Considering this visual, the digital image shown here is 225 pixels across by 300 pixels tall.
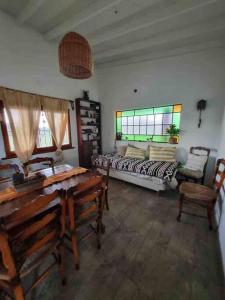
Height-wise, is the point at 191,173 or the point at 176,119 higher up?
the point at 176,119

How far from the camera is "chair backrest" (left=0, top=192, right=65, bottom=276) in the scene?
0.78 meters

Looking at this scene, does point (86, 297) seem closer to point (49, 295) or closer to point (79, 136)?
point (49, 295)

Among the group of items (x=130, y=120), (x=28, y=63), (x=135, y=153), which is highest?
(x=28, y=63)

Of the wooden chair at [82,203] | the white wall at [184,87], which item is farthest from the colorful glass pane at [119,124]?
the wooden chair at [82,203]

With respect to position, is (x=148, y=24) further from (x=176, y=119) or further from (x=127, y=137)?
(x=127, y=137)

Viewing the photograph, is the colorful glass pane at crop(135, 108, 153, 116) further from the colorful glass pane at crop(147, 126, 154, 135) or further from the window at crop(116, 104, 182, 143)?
the colorful glass pane at crop(147, 126, 154, 135)

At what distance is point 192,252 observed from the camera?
153 centimetres

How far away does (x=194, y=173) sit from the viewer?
9.18 feet

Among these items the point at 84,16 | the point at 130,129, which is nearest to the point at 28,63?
the point at 84,16

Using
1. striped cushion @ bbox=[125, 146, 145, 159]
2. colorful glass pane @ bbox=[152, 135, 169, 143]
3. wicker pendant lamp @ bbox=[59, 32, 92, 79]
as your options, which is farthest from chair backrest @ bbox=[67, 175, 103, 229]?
colorful glass pane @ bbox=[152, 135, 169, 143]

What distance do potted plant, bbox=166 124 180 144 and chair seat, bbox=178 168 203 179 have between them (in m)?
0.85

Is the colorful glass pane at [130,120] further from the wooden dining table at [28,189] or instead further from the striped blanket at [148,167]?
the wooden dining table at [28,189]

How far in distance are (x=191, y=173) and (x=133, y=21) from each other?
3.06m

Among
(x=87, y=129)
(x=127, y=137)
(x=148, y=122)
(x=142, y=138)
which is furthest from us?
(x=127, y=137)
